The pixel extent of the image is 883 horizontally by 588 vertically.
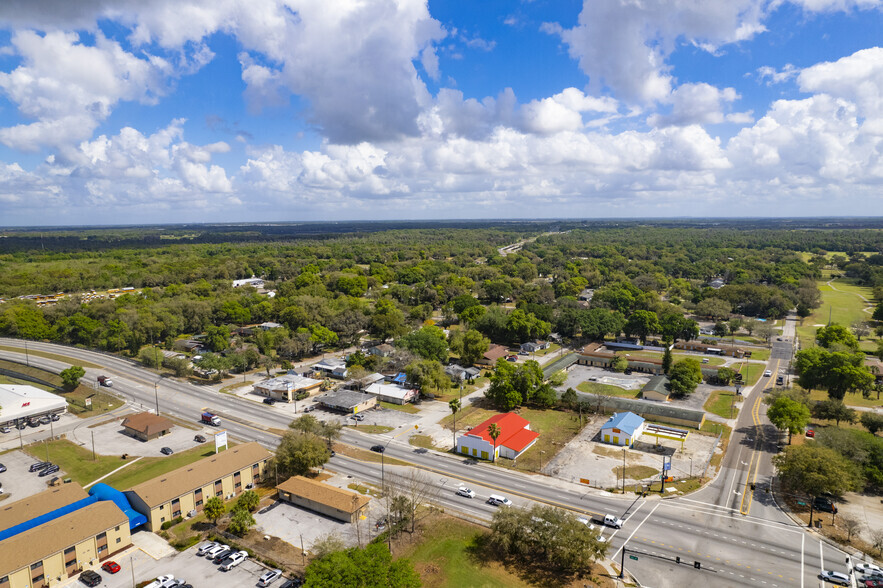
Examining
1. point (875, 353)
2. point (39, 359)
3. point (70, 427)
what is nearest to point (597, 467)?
point (70, 427)

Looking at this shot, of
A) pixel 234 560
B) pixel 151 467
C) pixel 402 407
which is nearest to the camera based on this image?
pixel 234 560

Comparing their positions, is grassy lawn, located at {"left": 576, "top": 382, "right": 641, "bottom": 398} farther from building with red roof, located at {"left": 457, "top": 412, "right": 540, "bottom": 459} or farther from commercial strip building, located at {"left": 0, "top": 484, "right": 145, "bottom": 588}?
commercial strip building, located at {"left": 0, "top": 484, "right": 145, "bottom": 588}

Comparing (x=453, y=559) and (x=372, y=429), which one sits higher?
(x=453, y=559)

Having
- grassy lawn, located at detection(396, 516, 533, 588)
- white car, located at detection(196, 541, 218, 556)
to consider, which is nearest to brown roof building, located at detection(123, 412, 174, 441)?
white car, located at detection(196, 541, 218, 556)

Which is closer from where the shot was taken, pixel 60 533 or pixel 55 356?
pixel 60 533

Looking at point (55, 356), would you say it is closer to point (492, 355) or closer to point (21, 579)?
point (21, 579)

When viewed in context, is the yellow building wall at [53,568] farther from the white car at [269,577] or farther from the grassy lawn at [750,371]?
the grassy lawn at [750,371]

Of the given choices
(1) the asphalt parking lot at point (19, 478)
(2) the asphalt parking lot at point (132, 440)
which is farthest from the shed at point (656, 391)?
(1) the asphalt parking lot at point (19, 478)

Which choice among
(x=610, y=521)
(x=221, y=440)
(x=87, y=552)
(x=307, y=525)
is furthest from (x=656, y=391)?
(x=87, y=552)
